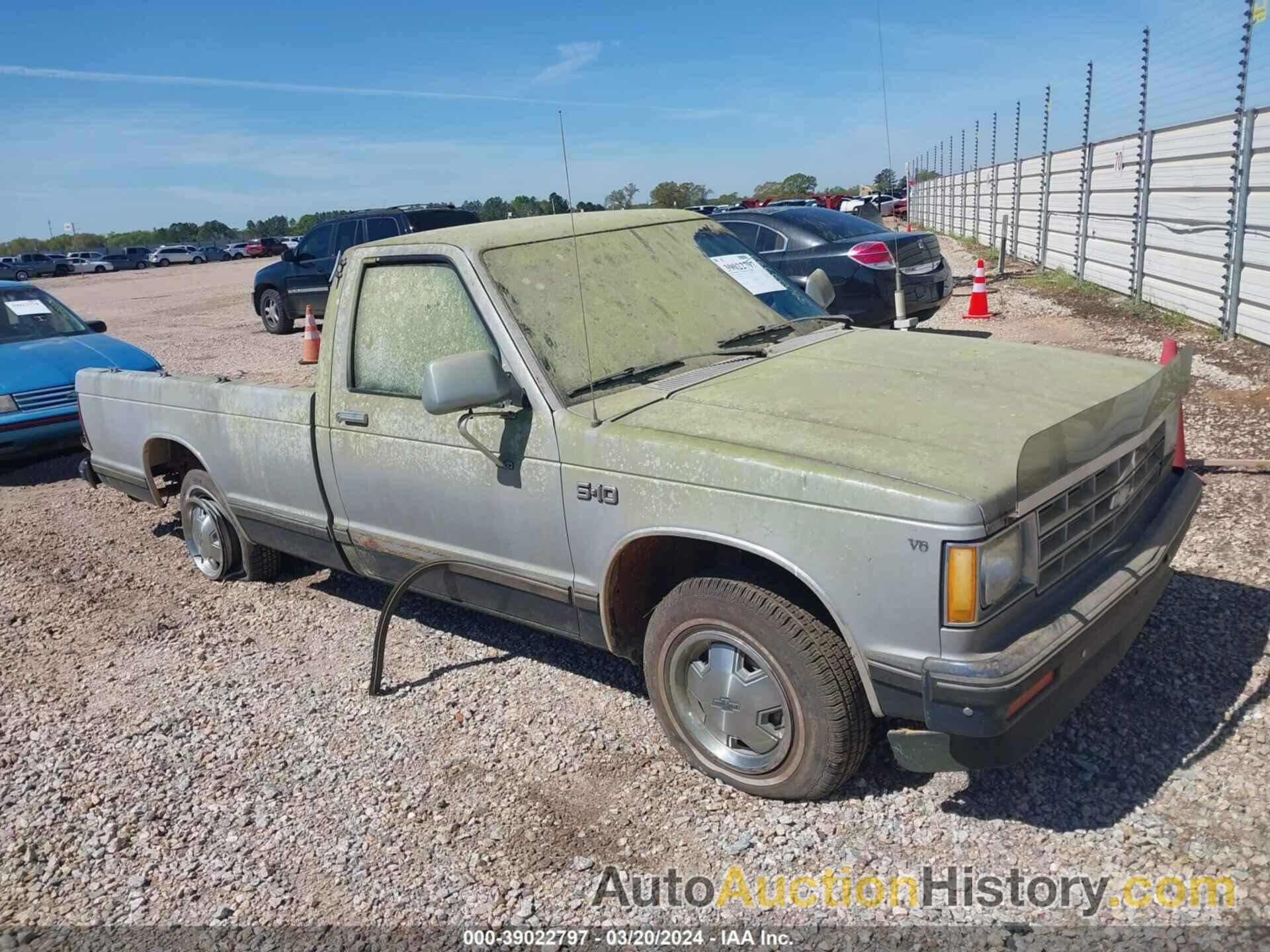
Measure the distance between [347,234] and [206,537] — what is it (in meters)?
9.87

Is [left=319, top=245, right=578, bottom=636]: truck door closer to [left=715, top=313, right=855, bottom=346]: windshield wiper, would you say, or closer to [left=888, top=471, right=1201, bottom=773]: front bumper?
[left=715, top=313, right=855, bottom=346]: windshield wiper

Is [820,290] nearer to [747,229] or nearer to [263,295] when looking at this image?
[747,229]

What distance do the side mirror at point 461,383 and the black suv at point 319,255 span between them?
10367 millimetres

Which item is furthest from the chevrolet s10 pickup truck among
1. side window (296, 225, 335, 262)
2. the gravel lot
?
side window (296, 225, 335, 262)

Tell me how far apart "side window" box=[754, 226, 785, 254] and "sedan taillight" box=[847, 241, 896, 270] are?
789 mm

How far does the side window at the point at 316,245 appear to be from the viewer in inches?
591

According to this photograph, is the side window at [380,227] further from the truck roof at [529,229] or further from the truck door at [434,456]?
the truck door at [434,456]

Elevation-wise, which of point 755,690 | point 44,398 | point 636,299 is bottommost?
point 755,690

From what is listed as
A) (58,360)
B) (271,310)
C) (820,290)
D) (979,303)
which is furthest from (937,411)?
(271,310)

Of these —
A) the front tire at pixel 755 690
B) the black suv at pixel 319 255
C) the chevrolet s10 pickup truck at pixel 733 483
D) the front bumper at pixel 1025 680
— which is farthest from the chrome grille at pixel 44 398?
the front bumper at pixel 1025 680

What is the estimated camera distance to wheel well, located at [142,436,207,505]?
556 cm

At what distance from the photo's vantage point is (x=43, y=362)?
8.15 m

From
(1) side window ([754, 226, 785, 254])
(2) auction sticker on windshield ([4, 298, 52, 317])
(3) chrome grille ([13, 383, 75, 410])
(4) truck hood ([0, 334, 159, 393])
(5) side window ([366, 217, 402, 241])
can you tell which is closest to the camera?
(3) chrome grille ([13, 383, 75, 410])

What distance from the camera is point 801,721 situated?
298 cm
